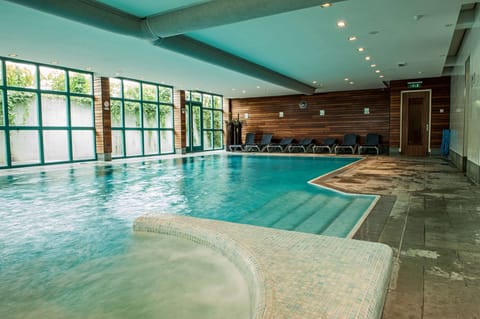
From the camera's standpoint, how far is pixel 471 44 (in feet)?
23.7

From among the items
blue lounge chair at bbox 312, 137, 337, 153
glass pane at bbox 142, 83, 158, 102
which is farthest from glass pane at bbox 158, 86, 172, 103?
blue lounge chair at bbox 312, 137, 337, 153

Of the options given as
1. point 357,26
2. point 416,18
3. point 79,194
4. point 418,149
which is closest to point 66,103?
point 79,194

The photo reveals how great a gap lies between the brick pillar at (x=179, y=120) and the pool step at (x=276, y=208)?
10.5 metres

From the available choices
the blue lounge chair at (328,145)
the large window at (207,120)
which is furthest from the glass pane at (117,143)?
the blue lounge chair at (328,145)

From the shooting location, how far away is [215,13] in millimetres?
5227

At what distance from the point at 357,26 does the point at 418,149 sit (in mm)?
8156

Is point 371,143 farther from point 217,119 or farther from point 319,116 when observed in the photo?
point 217,119

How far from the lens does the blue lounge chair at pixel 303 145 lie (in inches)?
638

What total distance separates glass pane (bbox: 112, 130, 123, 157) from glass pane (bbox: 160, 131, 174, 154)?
2179 millimetres

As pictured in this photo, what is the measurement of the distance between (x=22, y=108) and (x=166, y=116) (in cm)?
606

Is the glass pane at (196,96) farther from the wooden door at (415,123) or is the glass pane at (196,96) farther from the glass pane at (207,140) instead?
the wooden door at (415,123)

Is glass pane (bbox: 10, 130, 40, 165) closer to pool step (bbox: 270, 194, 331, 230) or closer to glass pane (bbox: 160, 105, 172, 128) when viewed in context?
glass pane (bbox: 160, 105, 172, 128)

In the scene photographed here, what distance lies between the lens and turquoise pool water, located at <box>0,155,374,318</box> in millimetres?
2658

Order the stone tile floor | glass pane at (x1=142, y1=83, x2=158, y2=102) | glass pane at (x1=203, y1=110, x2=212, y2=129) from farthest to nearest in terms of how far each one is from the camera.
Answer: glass pane at (x1=203, y1=110, x2=212, y2=129) < glass pane at (x1=142, y1=83, x2=158, y2=102) < the stone tile floor
